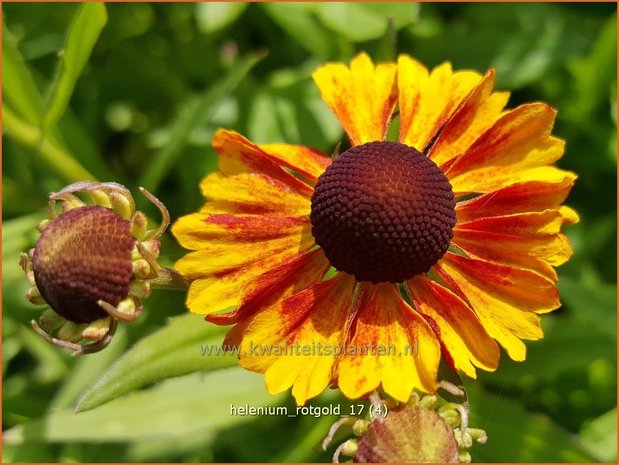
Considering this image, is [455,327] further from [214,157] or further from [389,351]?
[214,157]

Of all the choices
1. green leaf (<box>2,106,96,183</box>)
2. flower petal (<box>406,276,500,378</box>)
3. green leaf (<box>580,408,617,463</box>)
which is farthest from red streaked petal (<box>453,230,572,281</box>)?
green leaf (<box>2,106,96,183</box>)

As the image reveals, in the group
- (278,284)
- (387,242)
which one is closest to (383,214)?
(387,242)

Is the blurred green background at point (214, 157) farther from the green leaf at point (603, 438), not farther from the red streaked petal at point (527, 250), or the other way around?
the red streaked petal at point (527, 250)

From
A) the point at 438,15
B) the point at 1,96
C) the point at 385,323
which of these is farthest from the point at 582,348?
the point at 1,96

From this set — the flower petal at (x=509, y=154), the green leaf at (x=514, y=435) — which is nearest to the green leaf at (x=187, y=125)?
the flower petal at (x=509, y=154)

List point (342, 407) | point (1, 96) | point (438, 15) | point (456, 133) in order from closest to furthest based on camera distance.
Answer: point (456, 133) < point (342, 407) < point (1, 96) < point (438, 15)

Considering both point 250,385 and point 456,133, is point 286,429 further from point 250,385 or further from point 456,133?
point 456,133
